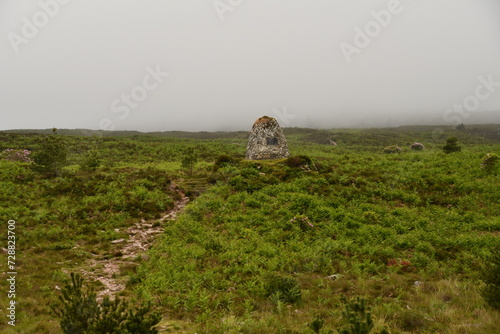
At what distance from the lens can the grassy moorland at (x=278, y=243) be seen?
771 cm

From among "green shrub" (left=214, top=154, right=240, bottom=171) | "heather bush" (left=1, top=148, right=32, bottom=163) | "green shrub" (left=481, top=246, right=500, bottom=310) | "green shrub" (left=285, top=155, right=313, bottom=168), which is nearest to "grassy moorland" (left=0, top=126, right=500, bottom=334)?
"green shrub" (left=481, top=246, right=500, bottom=310)

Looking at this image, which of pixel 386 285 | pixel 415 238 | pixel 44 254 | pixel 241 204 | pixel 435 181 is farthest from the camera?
pixel 435 181

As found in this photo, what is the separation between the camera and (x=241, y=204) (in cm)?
1736

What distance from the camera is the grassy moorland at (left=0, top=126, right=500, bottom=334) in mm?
7711

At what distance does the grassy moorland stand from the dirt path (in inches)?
15.0

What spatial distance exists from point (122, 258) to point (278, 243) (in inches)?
283

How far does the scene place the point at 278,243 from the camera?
12.8 m

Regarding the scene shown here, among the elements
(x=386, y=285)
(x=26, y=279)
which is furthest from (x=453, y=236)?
(x=26, y=279)

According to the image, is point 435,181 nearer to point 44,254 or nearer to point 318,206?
point 318,206

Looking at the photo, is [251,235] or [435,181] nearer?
[251,235]

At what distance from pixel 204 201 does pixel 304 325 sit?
40.0ft

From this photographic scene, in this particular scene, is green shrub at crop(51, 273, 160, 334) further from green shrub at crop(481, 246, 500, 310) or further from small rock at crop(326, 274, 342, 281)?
green shrub at crop(481, 246, 500, 310)

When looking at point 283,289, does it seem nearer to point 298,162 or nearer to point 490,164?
point 298,162

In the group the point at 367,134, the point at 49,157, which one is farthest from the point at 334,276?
the point at 367,134
